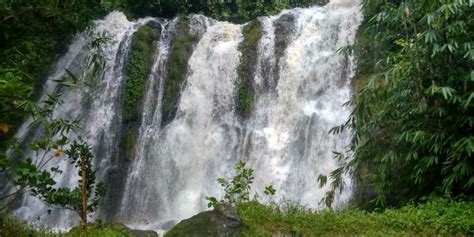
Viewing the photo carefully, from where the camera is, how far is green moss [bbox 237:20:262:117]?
1398 cm

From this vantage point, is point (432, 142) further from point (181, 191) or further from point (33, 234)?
point (181, 191)

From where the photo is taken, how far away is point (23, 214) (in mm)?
12594

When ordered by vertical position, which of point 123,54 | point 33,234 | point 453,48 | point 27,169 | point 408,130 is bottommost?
point 33,234

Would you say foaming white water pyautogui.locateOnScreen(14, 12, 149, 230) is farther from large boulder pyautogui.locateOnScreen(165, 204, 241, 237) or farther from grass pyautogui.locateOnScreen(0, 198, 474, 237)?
large boulder pyautogui.locateOnScreen(165, 204, 241, 237)

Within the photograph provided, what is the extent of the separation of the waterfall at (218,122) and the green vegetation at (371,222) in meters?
4.46

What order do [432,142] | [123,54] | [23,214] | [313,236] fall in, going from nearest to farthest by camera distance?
[313,236] → [432,142] → [23,214] → [123,54]


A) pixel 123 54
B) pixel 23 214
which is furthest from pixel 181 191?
pixel 123 54

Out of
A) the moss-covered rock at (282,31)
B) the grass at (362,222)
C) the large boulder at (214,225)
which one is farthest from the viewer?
the moss-covered rock at (282,31)

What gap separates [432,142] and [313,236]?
2.27 m

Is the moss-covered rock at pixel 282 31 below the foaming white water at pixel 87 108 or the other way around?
the other way around

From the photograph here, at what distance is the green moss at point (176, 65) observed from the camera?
47.2 ft

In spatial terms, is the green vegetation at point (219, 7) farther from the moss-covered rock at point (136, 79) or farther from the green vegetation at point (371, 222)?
the green vegetation at point (371, 222)

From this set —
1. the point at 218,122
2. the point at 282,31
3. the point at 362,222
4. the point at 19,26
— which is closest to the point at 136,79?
the point at 218,122

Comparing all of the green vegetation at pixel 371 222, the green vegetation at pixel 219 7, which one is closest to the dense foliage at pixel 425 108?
the green vegetation at pixel 371 222
